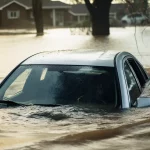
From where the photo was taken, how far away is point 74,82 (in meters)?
7.35

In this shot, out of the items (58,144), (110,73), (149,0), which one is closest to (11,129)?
(58,144)

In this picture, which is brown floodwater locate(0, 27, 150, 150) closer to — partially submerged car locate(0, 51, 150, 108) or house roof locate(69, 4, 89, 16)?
partially submerged car locate(0, 51, 150, 108)

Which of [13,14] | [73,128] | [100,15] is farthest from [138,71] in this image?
[13,14]

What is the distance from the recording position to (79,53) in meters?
7.95

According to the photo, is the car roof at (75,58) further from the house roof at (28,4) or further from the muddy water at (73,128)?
the house roof at (28,4)

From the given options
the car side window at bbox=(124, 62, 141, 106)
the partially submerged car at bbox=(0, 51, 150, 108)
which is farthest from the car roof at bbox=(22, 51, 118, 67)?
the car side window at bbox=(124, 62, 141, 106)

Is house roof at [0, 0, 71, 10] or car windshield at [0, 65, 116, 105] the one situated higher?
car windshield at [0, 65, 116, 105]

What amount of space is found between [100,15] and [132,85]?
120 feet

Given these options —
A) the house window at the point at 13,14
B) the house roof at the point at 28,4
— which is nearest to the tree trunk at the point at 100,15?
the house roof at the point at 28,4

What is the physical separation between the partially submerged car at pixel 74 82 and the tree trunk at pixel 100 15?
118 feet

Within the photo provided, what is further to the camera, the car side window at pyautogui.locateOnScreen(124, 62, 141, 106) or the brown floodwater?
the car side window at pyautogui.locateOnScreen(124, 62, 141, 106)

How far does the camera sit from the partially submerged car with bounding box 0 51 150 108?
7152mm

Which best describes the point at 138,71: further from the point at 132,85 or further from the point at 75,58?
the point at 75,58

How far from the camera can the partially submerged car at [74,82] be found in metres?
7.15
